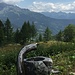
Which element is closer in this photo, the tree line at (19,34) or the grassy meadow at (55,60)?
the grassy meadow at (55,60)

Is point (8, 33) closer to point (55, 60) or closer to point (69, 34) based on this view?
point (69, 34)

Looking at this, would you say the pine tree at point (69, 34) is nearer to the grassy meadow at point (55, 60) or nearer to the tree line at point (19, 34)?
the tree line at point (19, 34)

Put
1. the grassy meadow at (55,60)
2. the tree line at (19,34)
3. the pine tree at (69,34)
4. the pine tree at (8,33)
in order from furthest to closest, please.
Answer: the pine tree at (69,34)
the pine tree at (8,33)
the tree line at (19,34)
the grassy meadow at (55,60)

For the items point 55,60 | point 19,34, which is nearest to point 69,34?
point 19,34

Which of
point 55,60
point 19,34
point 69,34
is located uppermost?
point 55,60

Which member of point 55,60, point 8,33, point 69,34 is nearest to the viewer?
point 55,60

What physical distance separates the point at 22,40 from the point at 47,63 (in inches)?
3496

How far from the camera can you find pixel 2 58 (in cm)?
2017

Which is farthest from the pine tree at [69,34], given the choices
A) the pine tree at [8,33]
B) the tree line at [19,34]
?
the pine tree at [8,33]

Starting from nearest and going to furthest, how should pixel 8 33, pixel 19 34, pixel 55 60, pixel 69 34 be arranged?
1. pixel 55 60
2. pixel 19 34
3. pixel 8 33
4. pixel 69 34

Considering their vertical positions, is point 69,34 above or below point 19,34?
below

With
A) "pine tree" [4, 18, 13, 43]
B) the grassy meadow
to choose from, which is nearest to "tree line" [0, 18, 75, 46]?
"pine tree" [4, 18, 13, 43]

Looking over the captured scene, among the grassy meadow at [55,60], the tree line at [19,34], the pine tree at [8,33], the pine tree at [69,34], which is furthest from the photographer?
the pine tree at [69,34]

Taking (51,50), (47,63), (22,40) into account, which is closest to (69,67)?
(47,63)
